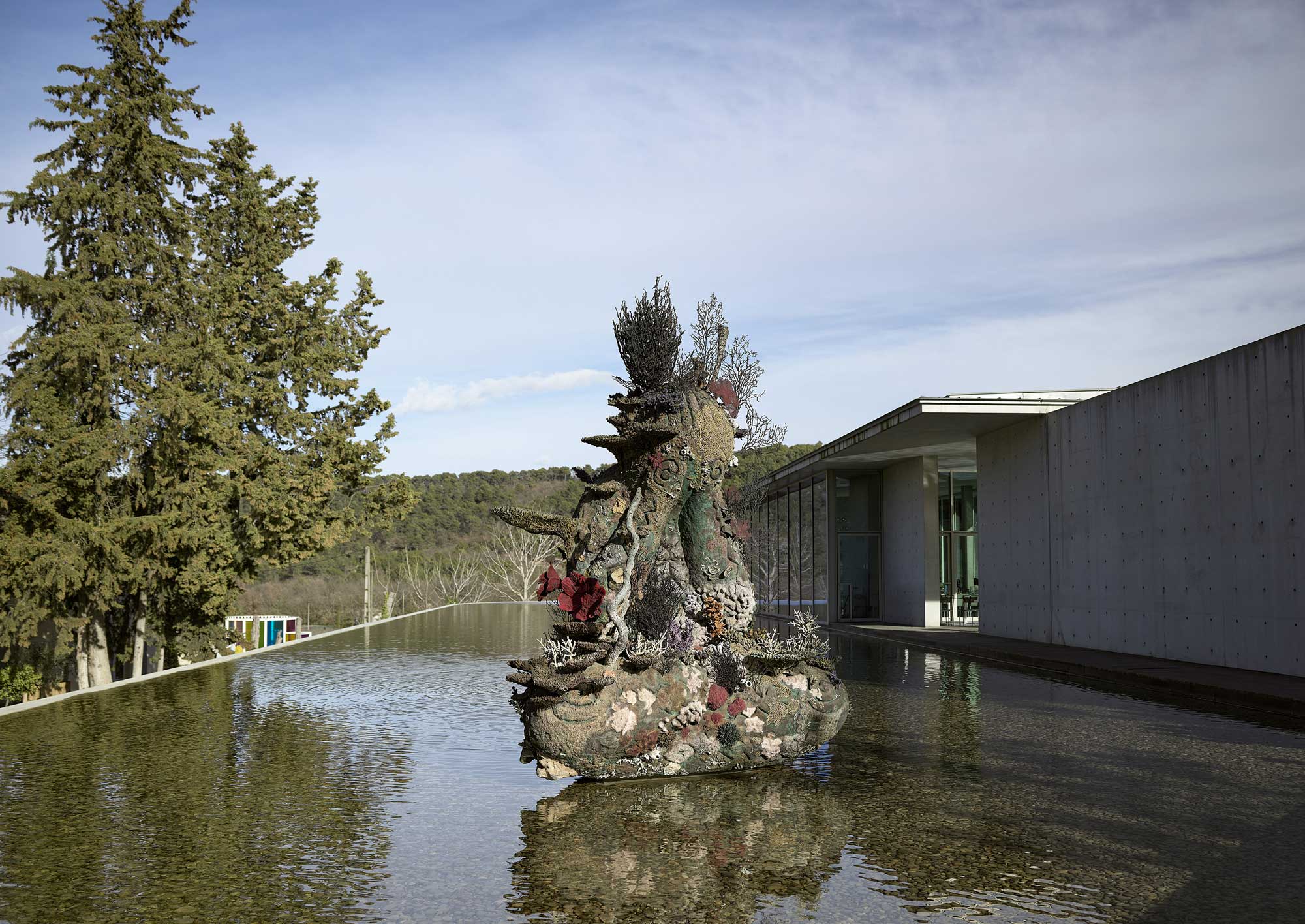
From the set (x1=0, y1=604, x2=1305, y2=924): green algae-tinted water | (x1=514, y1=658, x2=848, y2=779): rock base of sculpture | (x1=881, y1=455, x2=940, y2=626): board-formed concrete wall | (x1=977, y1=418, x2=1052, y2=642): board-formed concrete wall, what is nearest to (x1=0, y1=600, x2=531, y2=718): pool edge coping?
(x1=0, y1=604, x2=1305, y2=924): green algae-tinted water

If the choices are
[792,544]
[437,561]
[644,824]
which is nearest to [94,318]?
[644,824]

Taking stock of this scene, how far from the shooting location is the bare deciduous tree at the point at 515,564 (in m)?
43.0

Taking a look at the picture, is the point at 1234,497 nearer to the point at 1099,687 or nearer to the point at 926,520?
the point at 1099,687

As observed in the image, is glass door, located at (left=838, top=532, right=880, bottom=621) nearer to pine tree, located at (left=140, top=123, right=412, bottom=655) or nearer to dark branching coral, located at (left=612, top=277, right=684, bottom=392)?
pine tree, located at (left=140, top=123, right=412, bottom=655)

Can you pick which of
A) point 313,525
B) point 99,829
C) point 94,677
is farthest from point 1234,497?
point 94,677

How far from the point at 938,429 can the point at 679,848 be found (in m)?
15.1

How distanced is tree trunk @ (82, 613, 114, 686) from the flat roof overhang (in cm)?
1231

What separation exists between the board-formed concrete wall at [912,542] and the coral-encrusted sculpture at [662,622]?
51.8ft

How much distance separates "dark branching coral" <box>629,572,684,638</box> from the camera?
7047mm

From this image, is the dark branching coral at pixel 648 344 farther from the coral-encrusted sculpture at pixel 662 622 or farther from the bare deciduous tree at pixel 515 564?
the bare deciduous tree at pixel 515 564

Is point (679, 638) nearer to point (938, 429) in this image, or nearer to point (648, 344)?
point (648, 344)

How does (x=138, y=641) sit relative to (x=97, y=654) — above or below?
above

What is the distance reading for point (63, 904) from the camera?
4.08m

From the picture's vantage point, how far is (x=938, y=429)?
18938 millimetres
